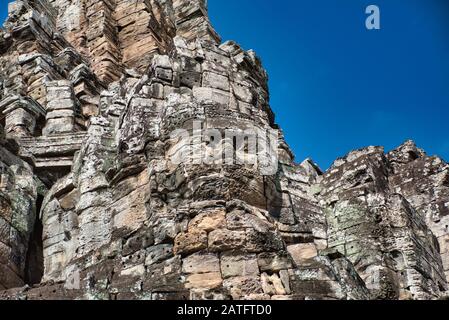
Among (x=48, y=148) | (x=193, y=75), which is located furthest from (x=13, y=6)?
(x=193, y=75)

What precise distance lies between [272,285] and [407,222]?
4878mm

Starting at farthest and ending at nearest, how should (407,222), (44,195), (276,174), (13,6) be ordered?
(13,6), (44,195), (407,222), (276,174)

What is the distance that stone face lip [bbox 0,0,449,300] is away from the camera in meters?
12.5

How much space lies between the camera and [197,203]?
42.7ft

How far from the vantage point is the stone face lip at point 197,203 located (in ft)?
41.0

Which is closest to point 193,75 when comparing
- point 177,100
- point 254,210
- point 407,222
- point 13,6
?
point 177,100

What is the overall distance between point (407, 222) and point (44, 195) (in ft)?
22.9

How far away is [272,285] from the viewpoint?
1222cm

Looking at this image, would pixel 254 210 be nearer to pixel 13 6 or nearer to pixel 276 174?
pixel 276 174
